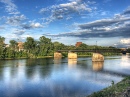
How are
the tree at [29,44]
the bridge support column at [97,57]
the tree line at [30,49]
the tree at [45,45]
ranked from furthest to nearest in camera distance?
1. the tree at [45,45]
2. the tree at [29,44]
3. the tree line at [30,49]
4. the bridge support column at [97,57]

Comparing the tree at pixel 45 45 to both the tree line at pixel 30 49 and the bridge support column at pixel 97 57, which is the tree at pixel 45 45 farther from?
the bridge support column at pixel 97 57

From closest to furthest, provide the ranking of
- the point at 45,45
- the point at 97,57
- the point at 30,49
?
the point at 97,57 → the point at 30,49 → the point at 45,45

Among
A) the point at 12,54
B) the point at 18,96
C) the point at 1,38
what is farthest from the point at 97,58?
the point at 18,96

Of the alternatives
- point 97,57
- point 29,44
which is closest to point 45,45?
point 29,44

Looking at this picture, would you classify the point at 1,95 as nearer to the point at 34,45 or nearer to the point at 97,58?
the point at 97,58

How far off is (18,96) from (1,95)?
272 cm

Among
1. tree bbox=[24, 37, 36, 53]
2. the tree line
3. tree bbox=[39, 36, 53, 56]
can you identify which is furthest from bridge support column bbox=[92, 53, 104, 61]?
tree bbox=[24, 37, 36, 53]

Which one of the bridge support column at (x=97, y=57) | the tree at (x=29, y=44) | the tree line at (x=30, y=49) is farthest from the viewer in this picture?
the tree at (x=29, y=44)

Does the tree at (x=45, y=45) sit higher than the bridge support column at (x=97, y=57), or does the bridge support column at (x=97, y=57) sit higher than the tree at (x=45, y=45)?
the tree at (x=45, y=45)

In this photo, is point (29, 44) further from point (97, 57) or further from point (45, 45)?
point (97, 57)

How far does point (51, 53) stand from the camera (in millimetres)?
170625

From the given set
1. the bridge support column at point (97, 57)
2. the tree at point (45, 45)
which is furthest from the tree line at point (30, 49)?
the bridge support column at point (97, 57)

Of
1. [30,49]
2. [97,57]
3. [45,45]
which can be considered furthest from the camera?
[45,45]

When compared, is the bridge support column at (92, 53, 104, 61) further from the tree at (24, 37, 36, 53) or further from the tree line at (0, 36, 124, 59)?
the tree at (24, 37, 36, 53)
